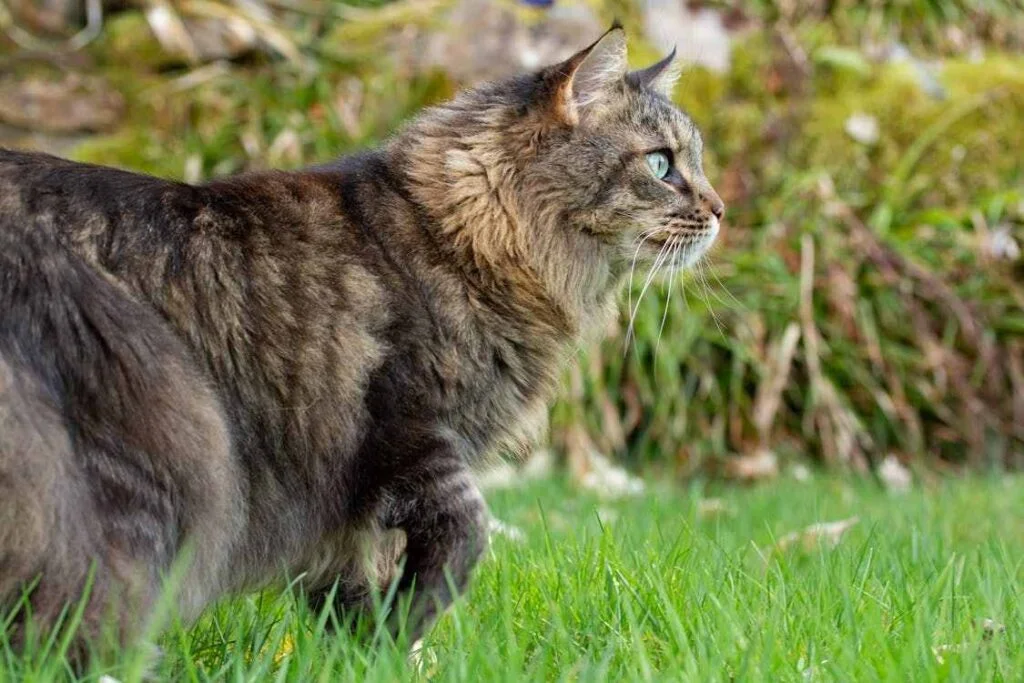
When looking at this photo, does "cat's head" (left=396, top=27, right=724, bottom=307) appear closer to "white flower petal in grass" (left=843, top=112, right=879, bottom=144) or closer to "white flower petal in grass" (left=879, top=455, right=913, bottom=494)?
"white flower petal in grass" (left=879, top=455, right=913, bottom=494)

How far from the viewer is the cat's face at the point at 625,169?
2.71 metres

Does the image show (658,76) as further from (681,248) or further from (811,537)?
(811,537)

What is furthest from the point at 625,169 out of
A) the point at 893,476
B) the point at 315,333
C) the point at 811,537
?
the point at 893,476

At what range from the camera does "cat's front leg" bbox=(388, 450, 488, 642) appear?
2.24 meters

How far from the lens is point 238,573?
2.26 meters

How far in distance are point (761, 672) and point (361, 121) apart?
4571mm

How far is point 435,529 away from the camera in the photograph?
225cm

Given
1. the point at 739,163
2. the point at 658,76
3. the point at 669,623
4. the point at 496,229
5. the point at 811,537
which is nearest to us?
the point at 669,623

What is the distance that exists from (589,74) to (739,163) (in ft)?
11.2

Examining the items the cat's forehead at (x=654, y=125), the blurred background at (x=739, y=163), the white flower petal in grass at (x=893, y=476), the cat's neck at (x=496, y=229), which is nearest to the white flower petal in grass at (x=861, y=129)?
the blurred background at (x=739, y=163)

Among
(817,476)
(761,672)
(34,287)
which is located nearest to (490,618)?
(761,672)

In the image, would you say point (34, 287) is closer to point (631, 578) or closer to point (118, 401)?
point (118, 401)

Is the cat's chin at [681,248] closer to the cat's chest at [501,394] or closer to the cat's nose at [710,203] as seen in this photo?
the cat's nose at [710,203]

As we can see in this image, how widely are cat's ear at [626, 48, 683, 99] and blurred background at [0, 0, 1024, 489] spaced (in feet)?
6.10
